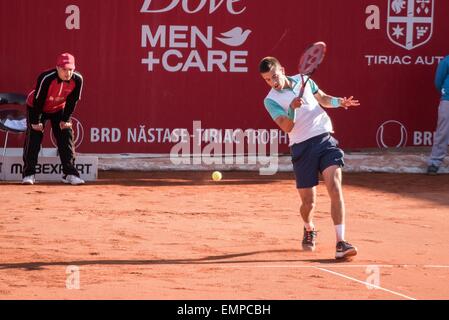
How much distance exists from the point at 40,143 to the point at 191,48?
3212mm

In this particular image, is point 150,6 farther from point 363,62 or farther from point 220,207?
point 220,207

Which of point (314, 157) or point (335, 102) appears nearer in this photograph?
point (314, 157)

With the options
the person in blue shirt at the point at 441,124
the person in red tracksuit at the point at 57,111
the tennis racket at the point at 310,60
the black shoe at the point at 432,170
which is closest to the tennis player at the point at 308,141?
the tennis racket at the point at 310,60

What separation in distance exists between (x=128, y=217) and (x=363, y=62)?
640 centimetres

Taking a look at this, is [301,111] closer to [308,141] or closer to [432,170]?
[308,141]

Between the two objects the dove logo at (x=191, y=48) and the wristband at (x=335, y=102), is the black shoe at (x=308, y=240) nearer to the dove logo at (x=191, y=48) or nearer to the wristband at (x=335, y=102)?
the wristband at (x=335, y=102)

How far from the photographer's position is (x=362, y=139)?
16.8 metres

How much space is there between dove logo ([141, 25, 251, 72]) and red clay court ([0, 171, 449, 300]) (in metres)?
1.91

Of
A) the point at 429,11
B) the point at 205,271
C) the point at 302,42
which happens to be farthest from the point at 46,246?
the point at 429,11

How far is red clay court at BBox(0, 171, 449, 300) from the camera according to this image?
7.80m

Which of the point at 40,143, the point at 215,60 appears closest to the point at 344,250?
the point at 40,143

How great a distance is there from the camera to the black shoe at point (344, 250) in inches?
355

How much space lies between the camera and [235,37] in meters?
16.3
